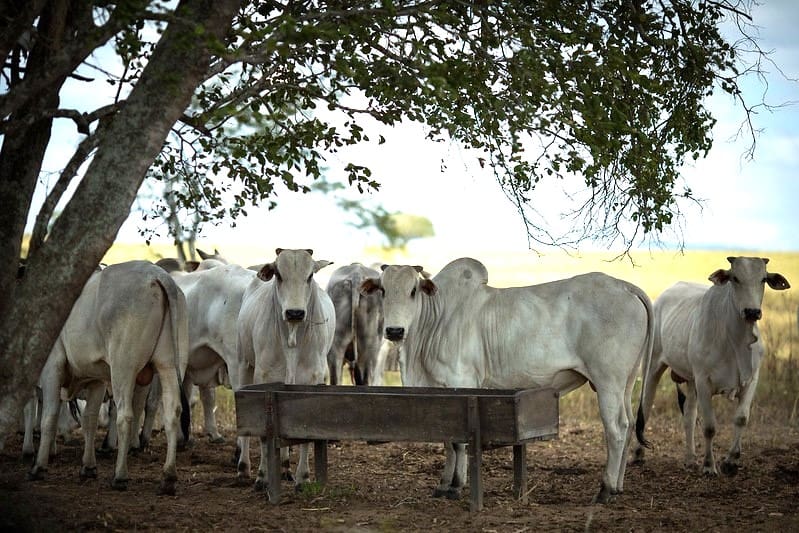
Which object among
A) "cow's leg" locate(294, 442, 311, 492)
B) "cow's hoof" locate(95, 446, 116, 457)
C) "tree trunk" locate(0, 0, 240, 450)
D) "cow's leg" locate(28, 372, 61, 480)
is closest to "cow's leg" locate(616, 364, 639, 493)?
"cow's leg" locate(294, 442, 311, 492)

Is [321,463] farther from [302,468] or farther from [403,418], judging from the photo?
[403,418]

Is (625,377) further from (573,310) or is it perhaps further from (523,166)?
(523,166)

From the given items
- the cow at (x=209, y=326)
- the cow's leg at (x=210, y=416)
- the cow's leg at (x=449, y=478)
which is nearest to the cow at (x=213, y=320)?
the cow at (x=209, y=326)

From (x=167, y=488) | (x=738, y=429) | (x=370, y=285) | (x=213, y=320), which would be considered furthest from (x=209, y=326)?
(x=738, y=429)

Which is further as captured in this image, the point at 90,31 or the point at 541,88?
the point at 541,88

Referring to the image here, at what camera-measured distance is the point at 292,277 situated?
9531 mm

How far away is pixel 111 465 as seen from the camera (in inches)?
438

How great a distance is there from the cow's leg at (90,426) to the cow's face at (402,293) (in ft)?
9.68

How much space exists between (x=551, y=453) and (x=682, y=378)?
5.51 ft

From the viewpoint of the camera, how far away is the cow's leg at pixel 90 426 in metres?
10.1

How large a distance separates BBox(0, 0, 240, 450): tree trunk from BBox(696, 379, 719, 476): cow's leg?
6.31m

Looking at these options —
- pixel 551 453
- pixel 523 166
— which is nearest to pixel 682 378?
pixel 551 453

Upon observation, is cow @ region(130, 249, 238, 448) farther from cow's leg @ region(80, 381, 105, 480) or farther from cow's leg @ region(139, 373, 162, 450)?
cow's leg @ region(80, 381, 105, 480)

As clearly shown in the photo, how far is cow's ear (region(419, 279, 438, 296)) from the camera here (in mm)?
9477
